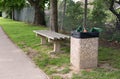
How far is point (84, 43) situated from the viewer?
6.34m

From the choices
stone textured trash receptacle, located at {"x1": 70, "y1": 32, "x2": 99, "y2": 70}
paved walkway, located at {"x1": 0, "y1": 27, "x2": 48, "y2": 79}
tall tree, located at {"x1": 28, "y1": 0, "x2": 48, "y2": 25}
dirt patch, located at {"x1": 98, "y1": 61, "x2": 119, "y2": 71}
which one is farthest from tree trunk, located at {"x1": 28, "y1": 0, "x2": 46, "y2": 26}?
stone textured trash receptacle, located at {"x1": 70, "y1": 32, "x2": 99, "y2": 70}

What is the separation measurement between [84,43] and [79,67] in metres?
0.60

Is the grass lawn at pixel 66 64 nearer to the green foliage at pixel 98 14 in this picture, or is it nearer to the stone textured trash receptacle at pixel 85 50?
the stone textured trash receptacle at pixel 85 50

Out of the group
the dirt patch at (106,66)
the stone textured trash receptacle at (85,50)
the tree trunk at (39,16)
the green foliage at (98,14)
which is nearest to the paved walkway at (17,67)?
the stone textured trash receptacle at (85,50)

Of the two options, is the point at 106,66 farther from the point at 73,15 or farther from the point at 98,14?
the point at 73,15

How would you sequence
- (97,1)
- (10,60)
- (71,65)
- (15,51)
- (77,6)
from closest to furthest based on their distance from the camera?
(71,65)
(10,60)
(15,51)
(97,1)
(77,6)

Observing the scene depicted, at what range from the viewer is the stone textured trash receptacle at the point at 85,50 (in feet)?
20.7

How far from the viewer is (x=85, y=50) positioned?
20.8ft

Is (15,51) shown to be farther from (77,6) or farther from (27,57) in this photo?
(77,6)

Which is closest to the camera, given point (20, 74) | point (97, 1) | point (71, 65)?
point (20, 74)

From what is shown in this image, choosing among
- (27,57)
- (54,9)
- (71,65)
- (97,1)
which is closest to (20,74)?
(71,65)

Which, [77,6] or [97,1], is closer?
[97,1]

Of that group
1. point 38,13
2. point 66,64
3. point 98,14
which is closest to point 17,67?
point 66,64

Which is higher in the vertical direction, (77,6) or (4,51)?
(77,6)
